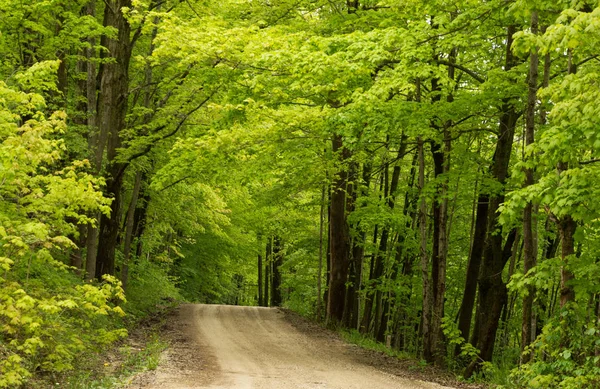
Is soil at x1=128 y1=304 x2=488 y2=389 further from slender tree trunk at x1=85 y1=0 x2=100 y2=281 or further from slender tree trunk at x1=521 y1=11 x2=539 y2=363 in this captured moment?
slender tree trunk at x1=85 y1=0 x2=100 y2=281

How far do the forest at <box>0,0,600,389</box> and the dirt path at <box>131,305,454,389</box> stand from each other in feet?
5.46

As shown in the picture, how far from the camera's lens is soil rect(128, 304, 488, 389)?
36.2ft

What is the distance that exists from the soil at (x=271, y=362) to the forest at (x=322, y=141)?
4.38 feet

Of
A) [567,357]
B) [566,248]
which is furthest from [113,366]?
[566,248]

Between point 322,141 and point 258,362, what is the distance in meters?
7.69

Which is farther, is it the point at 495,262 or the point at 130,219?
the point at 130,219

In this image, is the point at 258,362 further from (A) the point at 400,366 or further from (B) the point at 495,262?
(B) the point at 495,262

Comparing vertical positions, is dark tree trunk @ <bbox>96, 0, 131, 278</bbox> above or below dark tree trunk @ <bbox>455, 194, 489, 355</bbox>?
above

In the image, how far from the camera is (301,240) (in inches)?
1105

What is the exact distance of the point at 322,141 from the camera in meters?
18.8

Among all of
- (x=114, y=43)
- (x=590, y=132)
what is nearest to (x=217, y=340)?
(x=114, y=43)

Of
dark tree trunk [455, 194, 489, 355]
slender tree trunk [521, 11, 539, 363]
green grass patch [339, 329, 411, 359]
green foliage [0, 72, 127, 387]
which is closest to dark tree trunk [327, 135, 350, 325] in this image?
green grass patch [339, 329, 411, 359]

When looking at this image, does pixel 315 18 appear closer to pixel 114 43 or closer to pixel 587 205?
pixel 114 43

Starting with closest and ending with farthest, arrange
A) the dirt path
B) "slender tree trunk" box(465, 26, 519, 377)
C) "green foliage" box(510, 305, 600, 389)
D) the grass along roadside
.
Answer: "green foliage" box(510, 305, 600, 389) < the grass along roadside < the dirt path < "slender tree trunk" box(465, 26, 519, 377)
